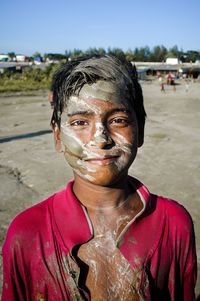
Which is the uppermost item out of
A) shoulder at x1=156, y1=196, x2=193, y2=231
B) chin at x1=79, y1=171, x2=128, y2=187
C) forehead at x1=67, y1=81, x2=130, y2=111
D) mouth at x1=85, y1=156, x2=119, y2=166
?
forehead at x1=67, y1=81, x2=130, y2=111

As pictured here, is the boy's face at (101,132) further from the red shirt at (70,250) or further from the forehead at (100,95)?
the red shirt at (70,250)

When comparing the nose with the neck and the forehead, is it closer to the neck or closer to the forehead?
the forehead

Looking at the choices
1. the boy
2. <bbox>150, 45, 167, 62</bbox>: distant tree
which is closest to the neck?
the boy

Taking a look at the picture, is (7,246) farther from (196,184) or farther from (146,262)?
(196,184)

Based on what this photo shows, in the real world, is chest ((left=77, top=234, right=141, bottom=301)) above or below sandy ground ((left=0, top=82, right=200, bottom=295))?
above

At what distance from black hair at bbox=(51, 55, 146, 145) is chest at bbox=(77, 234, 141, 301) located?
65cm

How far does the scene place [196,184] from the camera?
5688mm

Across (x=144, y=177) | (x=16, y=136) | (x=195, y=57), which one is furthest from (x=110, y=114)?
(x=195, y=57)

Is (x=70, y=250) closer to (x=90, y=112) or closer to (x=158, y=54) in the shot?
(x=90, y=112)

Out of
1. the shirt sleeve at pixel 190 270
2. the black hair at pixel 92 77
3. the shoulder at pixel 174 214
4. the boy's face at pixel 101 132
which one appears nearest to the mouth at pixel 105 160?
the boy's face at pixel 101 132

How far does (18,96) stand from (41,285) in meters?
20.9

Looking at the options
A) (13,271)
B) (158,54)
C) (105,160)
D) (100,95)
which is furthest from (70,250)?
(158,54)

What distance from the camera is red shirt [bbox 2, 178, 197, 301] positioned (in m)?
1.31

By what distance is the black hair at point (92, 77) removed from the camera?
1.32 metres
